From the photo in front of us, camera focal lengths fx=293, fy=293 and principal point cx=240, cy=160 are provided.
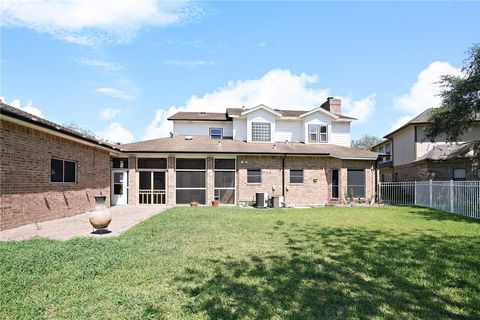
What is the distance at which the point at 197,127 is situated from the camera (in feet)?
74.9

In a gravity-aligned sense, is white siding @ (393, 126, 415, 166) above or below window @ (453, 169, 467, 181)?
above

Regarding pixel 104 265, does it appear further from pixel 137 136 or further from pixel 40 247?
pixel 137 136

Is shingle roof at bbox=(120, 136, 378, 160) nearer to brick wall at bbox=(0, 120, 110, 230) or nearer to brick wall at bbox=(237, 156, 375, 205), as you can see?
brick wall at bbox=(237, 156, 375, 205)

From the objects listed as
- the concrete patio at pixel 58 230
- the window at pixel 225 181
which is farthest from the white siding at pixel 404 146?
the concrete patio at pixel 58 230

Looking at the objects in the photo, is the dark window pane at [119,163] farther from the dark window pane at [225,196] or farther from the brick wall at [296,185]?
the brick wall at [296,185]

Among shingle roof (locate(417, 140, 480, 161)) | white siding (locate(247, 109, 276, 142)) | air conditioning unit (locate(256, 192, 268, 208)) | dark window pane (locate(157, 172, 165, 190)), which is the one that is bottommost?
air conditioning unit (locate(256, 192, 268, 208))

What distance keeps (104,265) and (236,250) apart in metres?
2.76

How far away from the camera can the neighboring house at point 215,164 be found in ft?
41.8

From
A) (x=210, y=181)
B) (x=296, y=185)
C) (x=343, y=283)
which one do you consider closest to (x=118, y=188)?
(x=210, y=181)

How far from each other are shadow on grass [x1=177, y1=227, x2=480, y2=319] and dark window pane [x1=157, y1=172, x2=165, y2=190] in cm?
1298

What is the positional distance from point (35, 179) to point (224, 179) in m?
10.6

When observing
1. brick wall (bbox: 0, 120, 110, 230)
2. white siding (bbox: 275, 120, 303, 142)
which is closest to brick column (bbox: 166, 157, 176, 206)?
brick wall (bbox: 0, 120, 110, 230)

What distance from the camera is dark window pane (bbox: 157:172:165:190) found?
18.6 m

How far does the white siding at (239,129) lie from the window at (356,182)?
8032 mm
